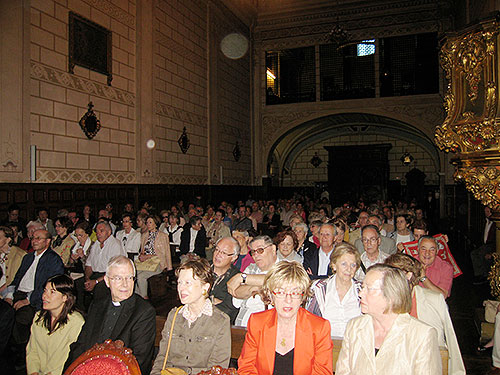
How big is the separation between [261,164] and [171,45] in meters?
7.70

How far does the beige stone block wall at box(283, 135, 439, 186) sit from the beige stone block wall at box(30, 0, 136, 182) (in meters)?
13.5

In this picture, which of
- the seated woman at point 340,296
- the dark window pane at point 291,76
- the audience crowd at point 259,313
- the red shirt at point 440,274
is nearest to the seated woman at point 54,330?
the audience crowd at point 259,313

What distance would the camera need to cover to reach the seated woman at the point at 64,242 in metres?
6.08

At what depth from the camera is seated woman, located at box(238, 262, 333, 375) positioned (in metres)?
2.33

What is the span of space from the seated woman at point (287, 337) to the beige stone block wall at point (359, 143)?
66.5ft

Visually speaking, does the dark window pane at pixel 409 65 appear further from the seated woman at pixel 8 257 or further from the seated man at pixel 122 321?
the seated man at pixel 122 321

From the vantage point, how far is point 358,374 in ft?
7.14

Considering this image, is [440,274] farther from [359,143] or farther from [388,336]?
[359,143]

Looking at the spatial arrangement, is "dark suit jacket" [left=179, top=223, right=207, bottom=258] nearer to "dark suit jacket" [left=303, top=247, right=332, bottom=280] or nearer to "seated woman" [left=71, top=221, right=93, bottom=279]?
"seated woman" [left=71, top=221, right=93, bottom=279]

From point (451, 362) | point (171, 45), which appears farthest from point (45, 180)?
point (451, 362)

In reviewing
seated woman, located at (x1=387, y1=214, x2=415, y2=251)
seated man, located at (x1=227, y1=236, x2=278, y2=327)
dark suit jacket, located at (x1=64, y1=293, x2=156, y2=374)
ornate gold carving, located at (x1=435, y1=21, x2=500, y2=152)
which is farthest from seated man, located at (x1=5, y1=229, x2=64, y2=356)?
seated woman, located at (x1=387, y1=214, x2=415, y2=251)

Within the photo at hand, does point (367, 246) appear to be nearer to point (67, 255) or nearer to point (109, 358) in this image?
point (109, 358)

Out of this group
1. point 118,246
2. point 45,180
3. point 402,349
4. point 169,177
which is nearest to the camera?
point 402,349

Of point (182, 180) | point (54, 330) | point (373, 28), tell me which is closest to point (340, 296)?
point (54, 330)
